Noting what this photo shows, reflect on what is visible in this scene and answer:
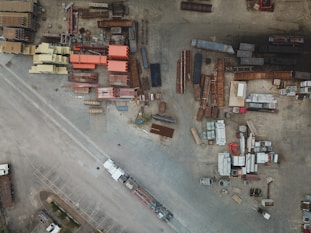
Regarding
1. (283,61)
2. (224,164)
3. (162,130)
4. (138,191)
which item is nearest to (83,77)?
(162,130)

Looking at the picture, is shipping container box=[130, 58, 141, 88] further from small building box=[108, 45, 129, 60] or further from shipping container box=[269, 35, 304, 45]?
shipping container box=[269, 35, 304, 45]

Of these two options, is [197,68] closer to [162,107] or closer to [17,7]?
[162,107]

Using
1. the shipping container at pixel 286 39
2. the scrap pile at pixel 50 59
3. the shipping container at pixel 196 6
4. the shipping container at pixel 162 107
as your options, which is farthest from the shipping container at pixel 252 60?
the scrap pile at pixel 50 59

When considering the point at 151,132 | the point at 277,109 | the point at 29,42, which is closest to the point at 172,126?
the point at 151,132

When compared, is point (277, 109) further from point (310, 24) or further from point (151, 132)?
point (151, 132)

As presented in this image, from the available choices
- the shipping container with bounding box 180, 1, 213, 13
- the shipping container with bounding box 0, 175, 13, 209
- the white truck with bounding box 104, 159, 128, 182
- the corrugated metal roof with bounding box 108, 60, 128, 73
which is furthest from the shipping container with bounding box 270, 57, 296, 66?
the shipping container with bounding box 0, 175, 13, 209

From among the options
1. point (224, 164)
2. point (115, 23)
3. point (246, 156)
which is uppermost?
point (115, 23)
